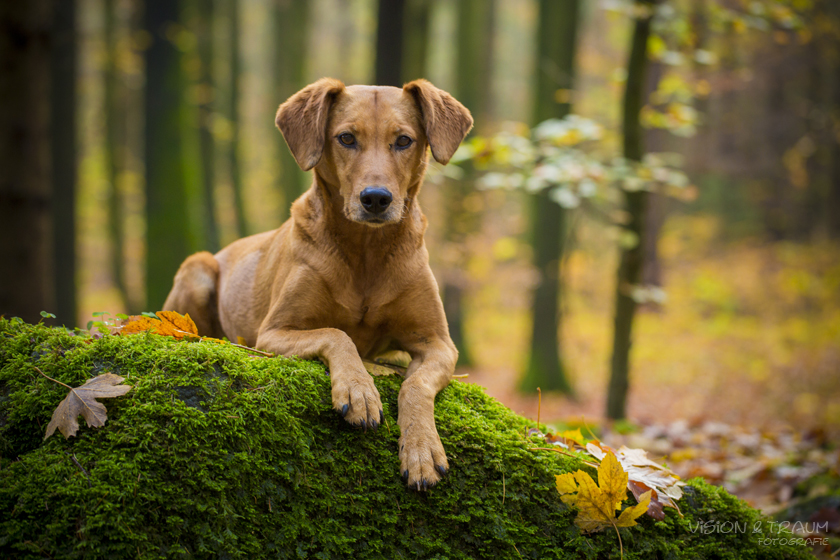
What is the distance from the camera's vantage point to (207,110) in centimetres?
1612

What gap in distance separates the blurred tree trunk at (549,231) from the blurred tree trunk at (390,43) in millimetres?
4003

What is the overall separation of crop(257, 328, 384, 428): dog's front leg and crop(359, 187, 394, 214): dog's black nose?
2.57 ft

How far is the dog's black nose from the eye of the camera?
11.1 feet

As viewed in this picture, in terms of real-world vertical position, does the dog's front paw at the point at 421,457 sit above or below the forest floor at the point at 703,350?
above

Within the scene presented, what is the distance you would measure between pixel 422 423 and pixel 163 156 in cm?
1023

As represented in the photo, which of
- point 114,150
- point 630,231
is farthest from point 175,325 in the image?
point 114,150

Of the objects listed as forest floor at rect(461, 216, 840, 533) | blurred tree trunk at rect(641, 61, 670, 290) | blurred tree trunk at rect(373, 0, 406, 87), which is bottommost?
forest floor at rect(461, 216, 840, 533)

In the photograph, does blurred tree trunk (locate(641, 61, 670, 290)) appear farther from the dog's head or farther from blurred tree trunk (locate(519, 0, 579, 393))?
the dog's head

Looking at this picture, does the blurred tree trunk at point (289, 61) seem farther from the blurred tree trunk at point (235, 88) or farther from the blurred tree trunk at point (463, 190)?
the blurred tree trunk at point (463, 190)

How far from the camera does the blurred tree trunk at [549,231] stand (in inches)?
428

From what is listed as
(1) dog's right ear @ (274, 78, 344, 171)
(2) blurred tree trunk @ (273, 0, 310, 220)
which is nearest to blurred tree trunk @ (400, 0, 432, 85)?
(1) dog's right ear @ (274, 78, 344, 171)

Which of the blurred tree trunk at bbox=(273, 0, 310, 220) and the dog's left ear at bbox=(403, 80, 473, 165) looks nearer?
the dog's left ear at bbox=(403, 80, 473, 165)

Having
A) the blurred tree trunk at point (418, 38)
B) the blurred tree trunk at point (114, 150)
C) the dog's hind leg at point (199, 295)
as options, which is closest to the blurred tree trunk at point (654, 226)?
the blurred tree trunk at point (418, 38)

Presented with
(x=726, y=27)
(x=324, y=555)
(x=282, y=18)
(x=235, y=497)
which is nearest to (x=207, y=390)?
(x=235, y=497)
